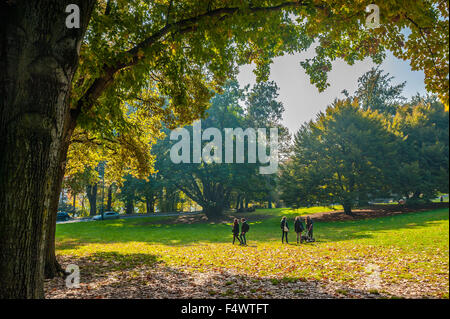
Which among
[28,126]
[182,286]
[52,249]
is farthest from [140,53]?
[52,249]

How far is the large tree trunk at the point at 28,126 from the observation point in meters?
3.68

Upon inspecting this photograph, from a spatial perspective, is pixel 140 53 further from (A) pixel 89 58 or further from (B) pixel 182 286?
(B) pixel 182 286

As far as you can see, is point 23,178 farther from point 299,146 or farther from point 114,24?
point 299,146

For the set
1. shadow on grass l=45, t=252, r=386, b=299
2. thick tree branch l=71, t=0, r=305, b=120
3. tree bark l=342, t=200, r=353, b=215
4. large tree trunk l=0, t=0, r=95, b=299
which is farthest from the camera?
tree bark l=342, t=200, r=353, b=215

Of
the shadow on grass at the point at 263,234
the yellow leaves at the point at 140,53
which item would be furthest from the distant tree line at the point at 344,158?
the yellow leaves at the point at 140,53

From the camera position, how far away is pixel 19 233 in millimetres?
3684

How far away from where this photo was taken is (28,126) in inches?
150

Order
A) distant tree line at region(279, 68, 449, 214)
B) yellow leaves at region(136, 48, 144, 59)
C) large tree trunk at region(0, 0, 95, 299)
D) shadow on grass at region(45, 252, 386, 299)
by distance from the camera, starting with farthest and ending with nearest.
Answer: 1. distant tree line at region(279, 68, 449, 214)
2. yellow leaves at region(136, 48, 144, 59)
3. shadow on grass at region(45, 252, 386, 299)
4. large tree trunk at region(0, 0, 95, 299)

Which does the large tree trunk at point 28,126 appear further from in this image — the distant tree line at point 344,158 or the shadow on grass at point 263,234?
the distant tree line at point 344,158

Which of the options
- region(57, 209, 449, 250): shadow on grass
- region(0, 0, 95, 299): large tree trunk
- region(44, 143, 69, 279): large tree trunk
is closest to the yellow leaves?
region(0, 0, 95, 299): large tree trunk

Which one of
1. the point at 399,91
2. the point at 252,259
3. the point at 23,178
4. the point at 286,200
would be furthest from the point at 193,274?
the point at 399,91

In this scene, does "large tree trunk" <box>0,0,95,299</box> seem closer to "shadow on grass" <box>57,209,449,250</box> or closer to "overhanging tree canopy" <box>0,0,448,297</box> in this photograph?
"overhanging tree canopy" <box>0,0,448,297</box>

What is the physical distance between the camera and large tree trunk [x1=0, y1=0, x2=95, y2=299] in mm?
3682
